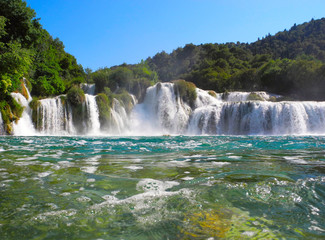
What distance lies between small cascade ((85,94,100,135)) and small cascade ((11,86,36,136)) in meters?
4.27

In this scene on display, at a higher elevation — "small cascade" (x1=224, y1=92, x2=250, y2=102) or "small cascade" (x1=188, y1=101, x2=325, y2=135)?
"small cascade" (x1=224, y1=92, x2=250, y2=102)

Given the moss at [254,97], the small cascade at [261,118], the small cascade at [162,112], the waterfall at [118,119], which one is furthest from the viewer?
the moss at [254,97]

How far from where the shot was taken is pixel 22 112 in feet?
58.9

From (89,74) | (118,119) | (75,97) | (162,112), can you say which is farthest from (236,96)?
(89,74)

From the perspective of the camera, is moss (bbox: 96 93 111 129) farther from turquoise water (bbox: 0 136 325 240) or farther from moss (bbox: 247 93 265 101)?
turquoise water (bbox: 0 136 325 240)

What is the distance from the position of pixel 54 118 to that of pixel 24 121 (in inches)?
83.3

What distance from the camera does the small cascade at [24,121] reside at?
17312mm

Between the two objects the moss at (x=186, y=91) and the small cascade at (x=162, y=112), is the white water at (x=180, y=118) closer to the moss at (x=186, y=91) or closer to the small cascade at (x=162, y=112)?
the small cascade at (x=162, y=112)

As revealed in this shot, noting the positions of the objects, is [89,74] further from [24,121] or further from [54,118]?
[24,121]

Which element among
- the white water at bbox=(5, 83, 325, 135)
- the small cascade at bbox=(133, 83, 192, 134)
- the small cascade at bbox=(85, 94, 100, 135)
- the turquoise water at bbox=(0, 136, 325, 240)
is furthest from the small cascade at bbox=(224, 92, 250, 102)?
the turquoise water at bbox=(0, 136, 325, 240)

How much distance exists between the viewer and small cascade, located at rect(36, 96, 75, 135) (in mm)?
18336

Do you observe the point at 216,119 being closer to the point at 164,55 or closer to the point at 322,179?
the point at 322,179

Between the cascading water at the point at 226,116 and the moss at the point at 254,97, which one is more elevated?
the moss at the point at 254,97

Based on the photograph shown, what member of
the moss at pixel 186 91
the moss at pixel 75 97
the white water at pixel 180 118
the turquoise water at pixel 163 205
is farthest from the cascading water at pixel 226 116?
the turquoise water at pixel 163 205
